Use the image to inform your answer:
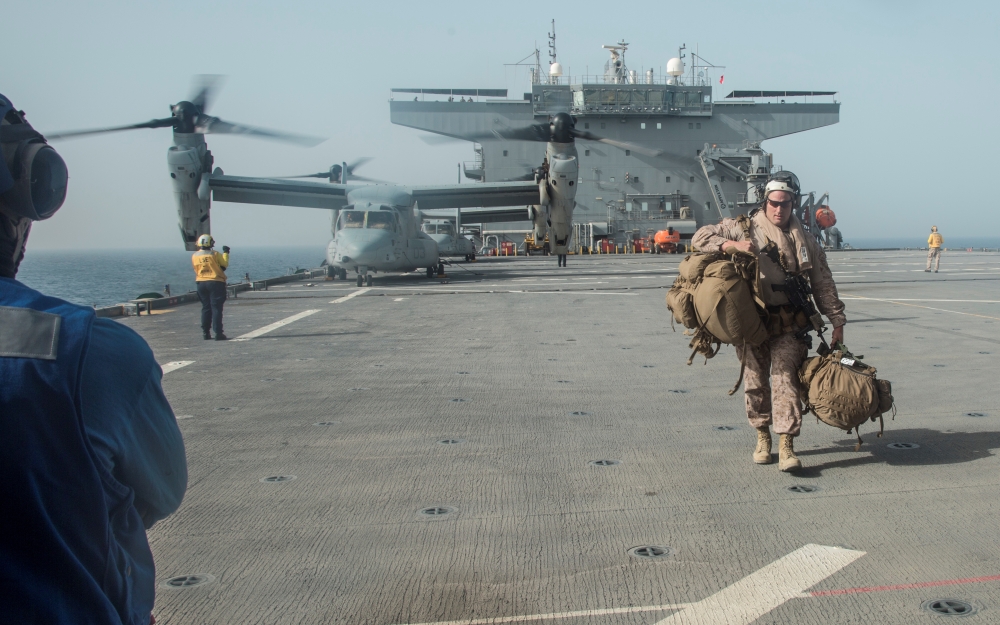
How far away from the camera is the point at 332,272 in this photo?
90.5ft

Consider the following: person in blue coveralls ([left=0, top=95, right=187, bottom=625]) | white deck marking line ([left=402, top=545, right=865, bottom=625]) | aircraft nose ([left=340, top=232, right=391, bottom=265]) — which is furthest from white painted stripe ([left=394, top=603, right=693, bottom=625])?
aircraft nose ([left=340, top=232, right=391, bottom=265])

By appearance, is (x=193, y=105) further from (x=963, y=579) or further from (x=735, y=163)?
(x=735, y=163)

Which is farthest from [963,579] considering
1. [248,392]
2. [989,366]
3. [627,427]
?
[248,392]

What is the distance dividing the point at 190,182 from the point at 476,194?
9467mm

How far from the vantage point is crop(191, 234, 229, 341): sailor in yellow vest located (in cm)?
1166

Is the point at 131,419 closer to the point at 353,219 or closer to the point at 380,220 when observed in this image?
the point at 380,220

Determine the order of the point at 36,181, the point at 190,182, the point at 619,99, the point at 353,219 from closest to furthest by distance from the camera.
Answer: the point at 36,181 < the point at 353,219 < the point at 190,182 < the point at 619,99

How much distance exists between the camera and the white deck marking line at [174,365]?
9.20 metres

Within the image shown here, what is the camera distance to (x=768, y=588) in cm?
338

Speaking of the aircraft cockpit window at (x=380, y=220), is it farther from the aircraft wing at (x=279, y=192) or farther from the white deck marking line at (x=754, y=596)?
the white deck marking line at (x=754, y=596)

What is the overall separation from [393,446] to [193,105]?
21.6 metres

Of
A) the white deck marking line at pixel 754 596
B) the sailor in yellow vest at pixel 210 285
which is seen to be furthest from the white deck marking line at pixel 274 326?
the white deck marking line at pixel 754 596

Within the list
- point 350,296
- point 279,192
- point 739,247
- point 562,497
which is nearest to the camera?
point 562,497

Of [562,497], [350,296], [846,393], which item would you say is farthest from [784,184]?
[350,296]
